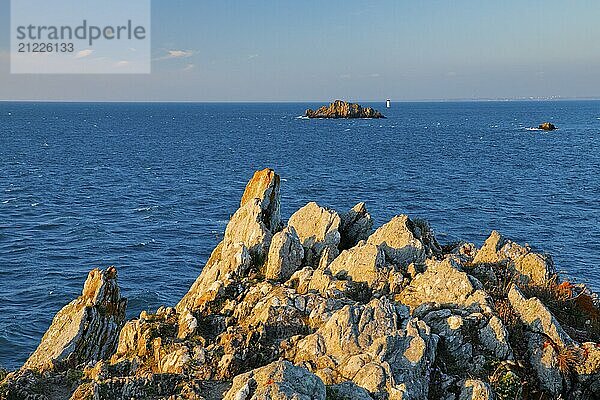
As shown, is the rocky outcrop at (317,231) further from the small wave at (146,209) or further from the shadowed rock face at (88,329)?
the small wave at (146,209)

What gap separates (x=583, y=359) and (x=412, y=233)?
882 cm

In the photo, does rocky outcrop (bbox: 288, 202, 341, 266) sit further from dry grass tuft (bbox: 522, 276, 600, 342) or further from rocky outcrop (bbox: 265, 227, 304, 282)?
dry grass tuft (bbox: 522, 276, 600, 342)

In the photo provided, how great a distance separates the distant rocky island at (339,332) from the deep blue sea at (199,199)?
1899 cm

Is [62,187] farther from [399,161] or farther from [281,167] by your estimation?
[399,161]

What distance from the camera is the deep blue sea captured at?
49062 mm

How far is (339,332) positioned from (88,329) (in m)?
12.6

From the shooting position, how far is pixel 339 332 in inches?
667

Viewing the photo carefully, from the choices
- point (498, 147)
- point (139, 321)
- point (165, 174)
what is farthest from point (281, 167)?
point (139, 321)

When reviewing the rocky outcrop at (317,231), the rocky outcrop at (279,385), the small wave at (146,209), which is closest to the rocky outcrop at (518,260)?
the rocky outcrop at (317,231)

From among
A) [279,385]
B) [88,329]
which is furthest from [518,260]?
[88,329]

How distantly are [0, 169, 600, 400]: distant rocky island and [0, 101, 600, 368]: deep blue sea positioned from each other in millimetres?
18986

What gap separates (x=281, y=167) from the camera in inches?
4321

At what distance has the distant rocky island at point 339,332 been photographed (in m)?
16.0

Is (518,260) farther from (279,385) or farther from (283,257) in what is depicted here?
(279,385)
